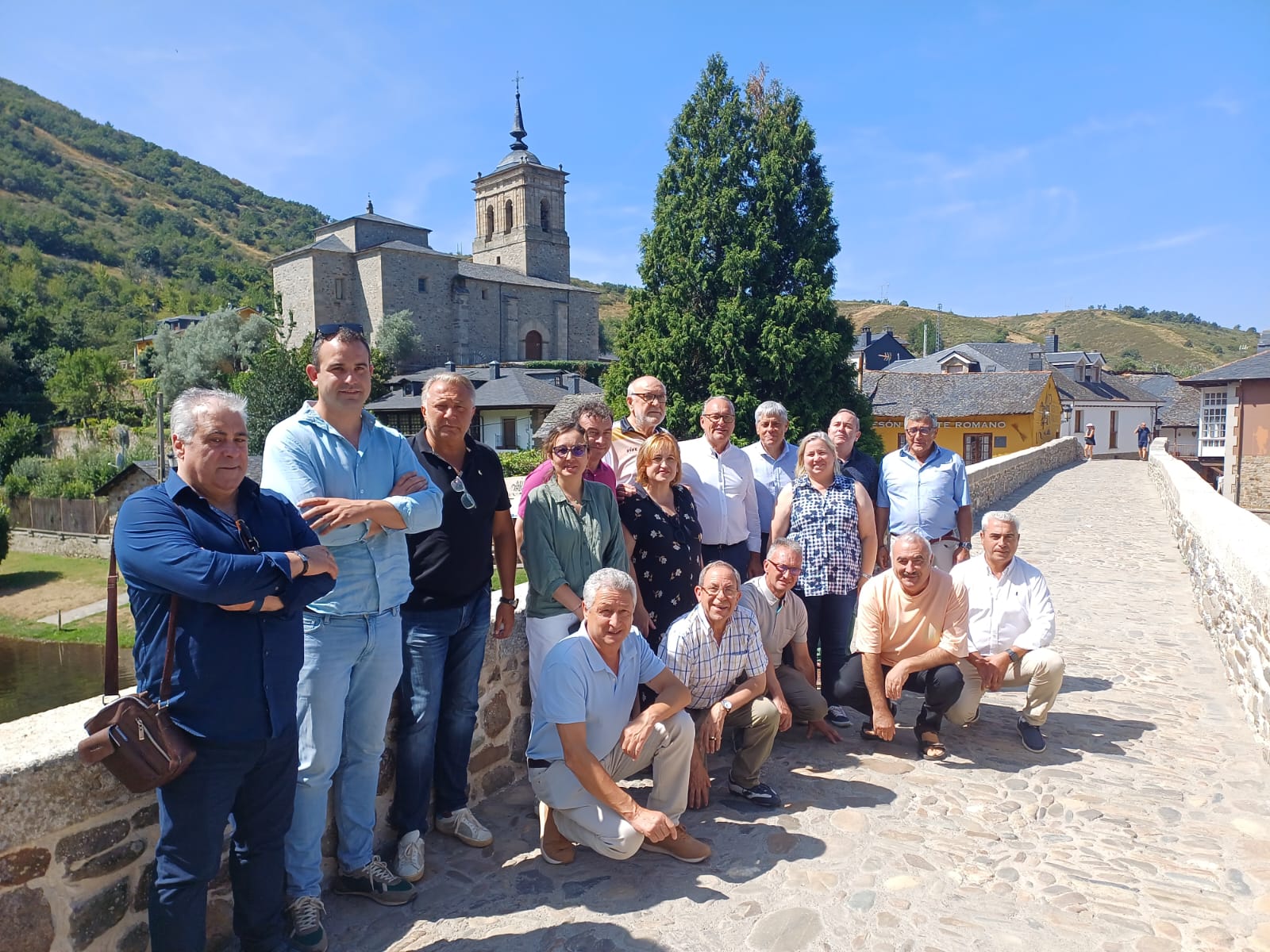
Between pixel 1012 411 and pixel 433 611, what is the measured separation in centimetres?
3455

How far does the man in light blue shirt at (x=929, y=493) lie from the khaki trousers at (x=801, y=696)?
62.5 inches

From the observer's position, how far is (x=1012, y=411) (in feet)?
110

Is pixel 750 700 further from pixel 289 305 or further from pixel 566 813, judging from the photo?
pixel 289 305

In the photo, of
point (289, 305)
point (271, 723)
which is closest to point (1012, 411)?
point (271, 723)

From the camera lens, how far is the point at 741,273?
75.4 ft

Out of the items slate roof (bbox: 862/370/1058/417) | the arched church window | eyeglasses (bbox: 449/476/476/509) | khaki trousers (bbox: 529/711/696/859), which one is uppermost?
the arched church window

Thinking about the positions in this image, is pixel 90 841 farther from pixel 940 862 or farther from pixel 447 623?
pixel 940 862

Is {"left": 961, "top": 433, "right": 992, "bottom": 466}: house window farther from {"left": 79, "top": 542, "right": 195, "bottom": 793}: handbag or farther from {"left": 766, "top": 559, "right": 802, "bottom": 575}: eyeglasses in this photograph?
{"left": 79, "top": 542, "right": 195, "bottom": 793}: handbag

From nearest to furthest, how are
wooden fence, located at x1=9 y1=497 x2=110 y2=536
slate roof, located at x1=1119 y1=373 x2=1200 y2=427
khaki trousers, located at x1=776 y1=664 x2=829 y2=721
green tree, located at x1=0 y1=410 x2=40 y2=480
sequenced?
khaki trousers, located at x1=776 y1=664 x2=829 y2=721
wooden fence, located at x1=9 y1=497 x2=110 y2=536
green tree, located at x1=0 y1=410 x2=40 y2=480
slate roof, located at x1=1119 y1=373 x2=1200 y2=427

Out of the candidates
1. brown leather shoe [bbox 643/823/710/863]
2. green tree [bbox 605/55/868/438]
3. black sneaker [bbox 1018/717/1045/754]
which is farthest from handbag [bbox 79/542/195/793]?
green tree [bbox 605/55/868/438]

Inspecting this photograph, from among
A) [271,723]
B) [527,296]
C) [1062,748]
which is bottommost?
[1062,748]

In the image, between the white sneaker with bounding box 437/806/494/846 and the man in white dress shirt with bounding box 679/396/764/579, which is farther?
the man in white dress shirt with bounding box 679/396/764/579

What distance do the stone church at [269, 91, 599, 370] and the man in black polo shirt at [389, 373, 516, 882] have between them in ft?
149

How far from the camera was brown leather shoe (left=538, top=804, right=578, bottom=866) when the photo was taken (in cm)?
315
